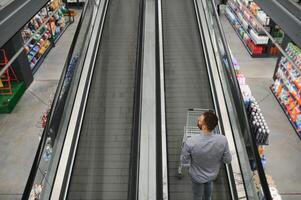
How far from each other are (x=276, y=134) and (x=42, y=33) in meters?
8.79

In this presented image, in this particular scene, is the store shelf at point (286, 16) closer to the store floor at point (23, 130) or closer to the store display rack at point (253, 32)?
the store floor at point (23, 130)

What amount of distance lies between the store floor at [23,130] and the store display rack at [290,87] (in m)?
6.51

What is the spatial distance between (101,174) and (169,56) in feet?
11.8

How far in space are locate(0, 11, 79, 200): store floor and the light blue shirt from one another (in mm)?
4378

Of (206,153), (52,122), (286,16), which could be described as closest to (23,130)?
(52,122)

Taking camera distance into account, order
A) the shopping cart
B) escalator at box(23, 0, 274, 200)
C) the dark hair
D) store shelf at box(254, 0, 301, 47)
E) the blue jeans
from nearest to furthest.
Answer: the dark hair < the blue jeans < store shelf at box(254, 0, 301, 47) < escalator at box(23, 0, 274, 200) < the shopping cart

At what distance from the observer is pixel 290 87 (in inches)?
378

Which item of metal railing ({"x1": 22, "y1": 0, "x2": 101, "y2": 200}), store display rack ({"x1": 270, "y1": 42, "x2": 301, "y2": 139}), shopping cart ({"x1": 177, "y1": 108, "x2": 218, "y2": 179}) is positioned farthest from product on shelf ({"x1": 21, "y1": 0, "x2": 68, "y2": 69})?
store display rack ({"x1": 270, "y1": 42, "x2": 301, "y2": 139})

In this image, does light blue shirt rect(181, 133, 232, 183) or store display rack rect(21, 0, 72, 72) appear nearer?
light blue shirt rect(181, 133, 232, 183)

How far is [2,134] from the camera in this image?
30.2ft

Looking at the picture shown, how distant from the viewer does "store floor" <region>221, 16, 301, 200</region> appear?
7658mm

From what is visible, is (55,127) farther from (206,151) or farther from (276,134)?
(276,134)

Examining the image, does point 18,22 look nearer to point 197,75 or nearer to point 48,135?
point 48,135

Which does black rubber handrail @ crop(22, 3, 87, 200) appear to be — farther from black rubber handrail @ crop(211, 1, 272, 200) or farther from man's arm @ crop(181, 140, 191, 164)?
black rubber handrail @ crop(211, 1, 272, 200)
